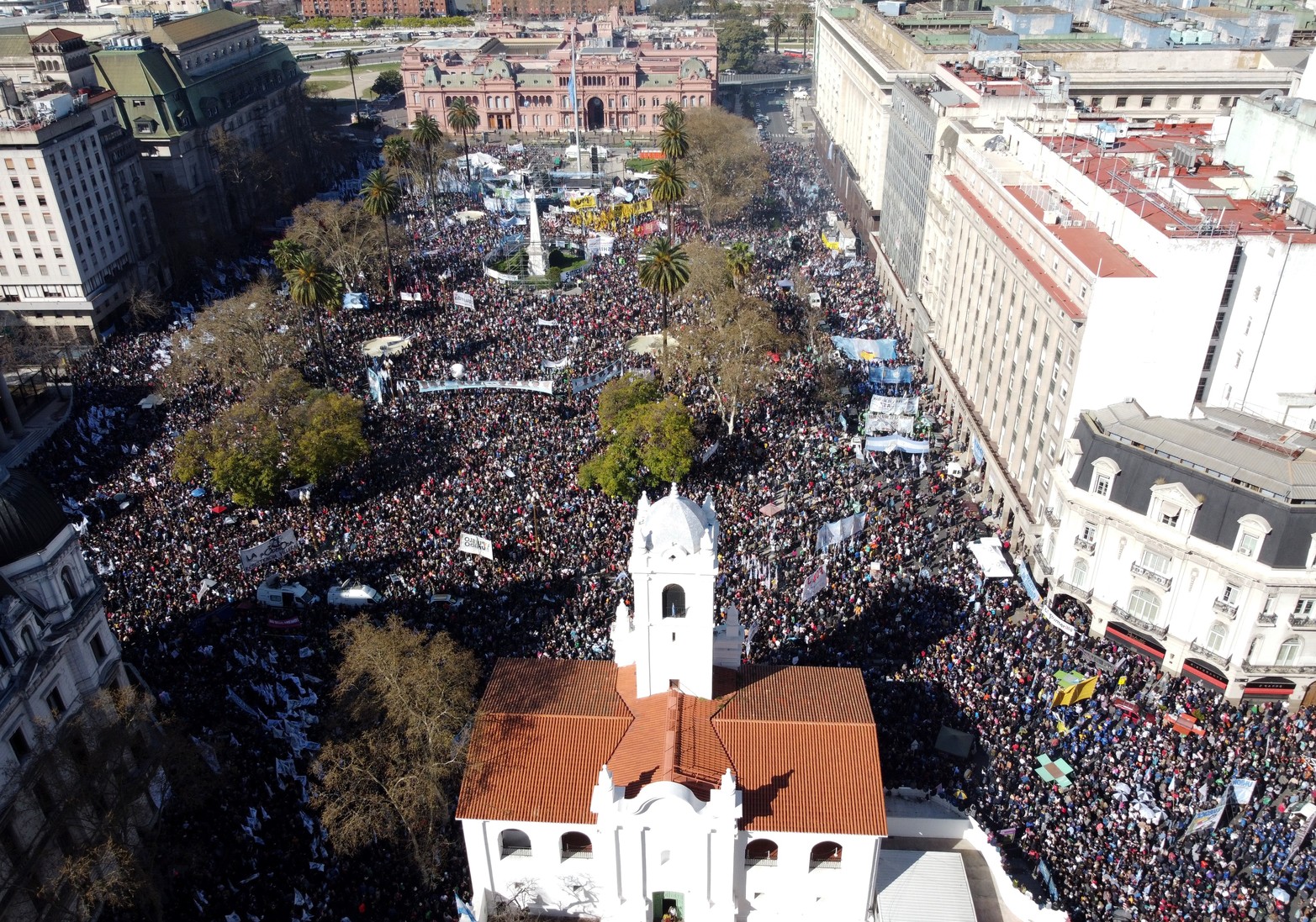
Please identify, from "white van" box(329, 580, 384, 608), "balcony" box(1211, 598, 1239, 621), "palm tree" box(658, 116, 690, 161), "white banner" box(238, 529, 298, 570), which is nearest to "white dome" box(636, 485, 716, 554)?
"white van" box(329, 580, 384, 608)

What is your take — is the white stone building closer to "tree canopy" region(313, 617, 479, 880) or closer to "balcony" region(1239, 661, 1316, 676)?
"tree canopy" region(313, 617, 479, 880)

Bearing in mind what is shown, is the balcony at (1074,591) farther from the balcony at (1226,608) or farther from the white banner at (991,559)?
the balcony at (1226,608)

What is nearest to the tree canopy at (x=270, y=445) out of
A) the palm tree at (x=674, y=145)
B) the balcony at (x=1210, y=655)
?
the balcony at (x=1210, y=655)

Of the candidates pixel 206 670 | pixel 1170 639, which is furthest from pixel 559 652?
pixel 1170 639

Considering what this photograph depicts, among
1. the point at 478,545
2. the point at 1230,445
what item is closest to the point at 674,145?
the point at 478,545

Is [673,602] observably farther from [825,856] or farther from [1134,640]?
[1134,640]
